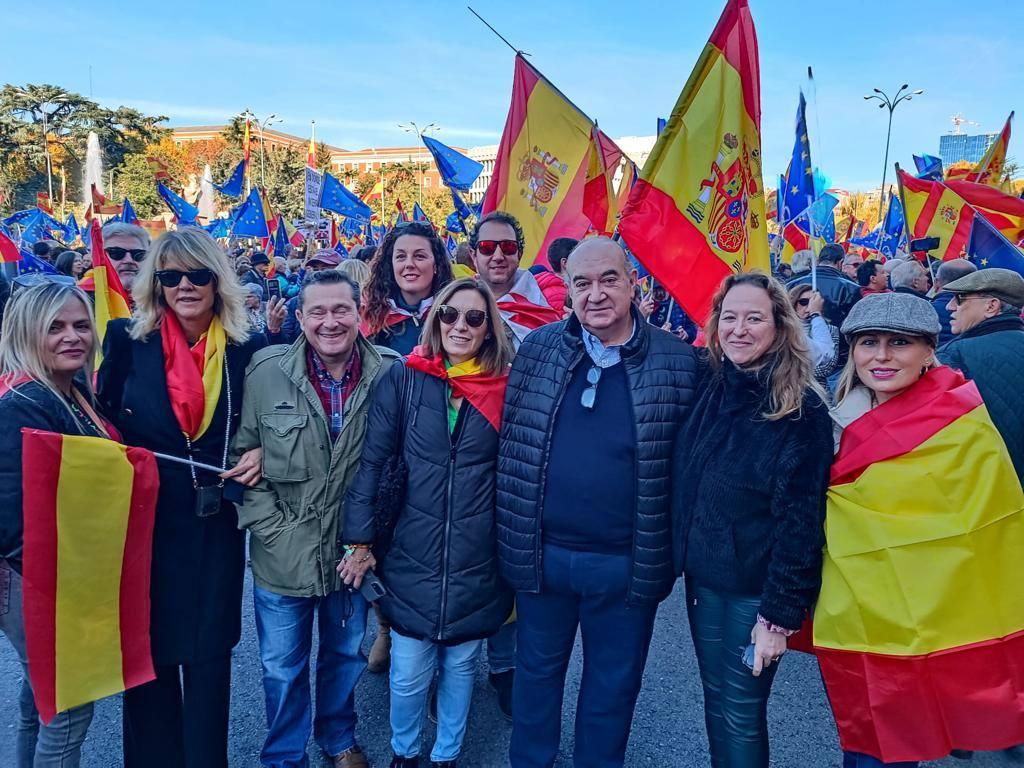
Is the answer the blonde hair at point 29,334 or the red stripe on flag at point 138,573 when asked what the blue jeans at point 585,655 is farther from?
the blonde hair at point 29,334

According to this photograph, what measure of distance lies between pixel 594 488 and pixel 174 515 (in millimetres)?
1520

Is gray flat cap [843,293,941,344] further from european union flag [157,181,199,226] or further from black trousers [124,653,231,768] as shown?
european union flag [157,181,199,226]

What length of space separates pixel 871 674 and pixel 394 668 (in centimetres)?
169

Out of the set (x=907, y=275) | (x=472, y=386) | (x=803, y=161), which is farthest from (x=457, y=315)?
(x=907, y=275)

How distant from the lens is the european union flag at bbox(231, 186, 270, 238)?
13898 mm

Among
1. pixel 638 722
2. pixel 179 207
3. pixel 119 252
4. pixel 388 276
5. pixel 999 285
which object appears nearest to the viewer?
pixel 638 722

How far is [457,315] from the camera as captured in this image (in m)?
2.56

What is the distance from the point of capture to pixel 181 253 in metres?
2.45

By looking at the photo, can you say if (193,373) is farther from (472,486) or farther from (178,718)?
(178,718)

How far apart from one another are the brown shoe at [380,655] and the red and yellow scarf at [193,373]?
1.76 m

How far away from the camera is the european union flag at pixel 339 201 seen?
14750 mm

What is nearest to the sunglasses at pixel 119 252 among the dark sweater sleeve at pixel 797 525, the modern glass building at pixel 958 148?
the dark sweater sleeve at pixel 797 525

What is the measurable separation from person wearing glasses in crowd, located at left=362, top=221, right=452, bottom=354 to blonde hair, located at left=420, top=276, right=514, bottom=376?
0.90 m

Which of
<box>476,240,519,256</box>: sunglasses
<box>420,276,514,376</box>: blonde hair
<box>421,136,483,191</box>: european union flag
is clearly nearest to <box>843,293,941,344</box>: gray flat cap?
<box>420,276,514,376</box>: blonde hair
